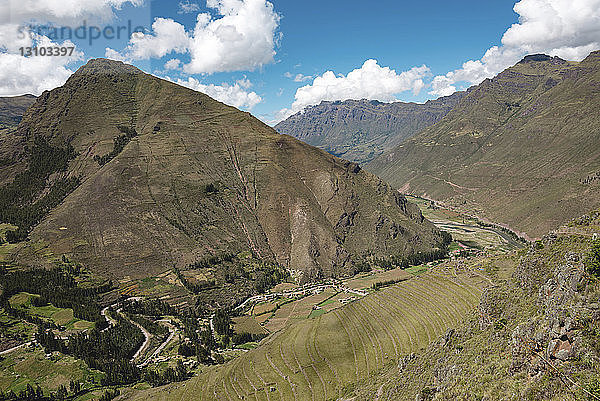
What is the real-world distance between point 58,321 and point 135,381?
5654 centimetres

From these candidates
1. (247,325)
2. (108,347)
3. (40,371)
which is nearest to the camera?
(40,371)

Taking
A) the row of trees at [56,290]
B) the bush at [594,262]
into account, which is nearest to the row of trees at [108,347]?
the row of trees at [56,290]

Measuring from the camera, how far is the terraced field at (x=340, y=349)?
8200 cm

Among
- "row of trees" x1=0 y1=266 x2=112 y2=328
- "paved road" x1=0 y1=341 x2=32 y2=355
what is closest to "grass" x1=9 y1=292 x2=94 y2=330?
"row of trees" x1=0 y1=266 x2=112 y2=328

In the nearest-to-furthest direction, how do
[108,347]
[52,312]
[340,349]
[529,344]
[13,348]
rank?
[529,344] < [340,349] < [13,348] < [108,347] < [52,312]

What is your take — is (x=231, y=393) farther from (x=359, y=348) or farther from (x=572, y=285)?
(x=572, y=285)

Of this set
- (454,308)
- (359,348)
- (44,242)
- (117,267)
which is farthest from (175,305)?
(454,308)

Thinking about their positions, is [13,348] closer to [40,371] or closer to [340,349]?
[40,371]

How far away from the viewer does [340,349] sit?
91.4m

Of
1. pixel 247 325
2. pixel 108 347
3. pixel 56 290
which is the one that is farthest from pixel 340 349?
pixel 56 290

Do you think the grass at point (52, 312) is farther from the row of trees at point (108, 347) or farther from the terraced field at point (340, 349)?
the terraced field at point (340, 349)

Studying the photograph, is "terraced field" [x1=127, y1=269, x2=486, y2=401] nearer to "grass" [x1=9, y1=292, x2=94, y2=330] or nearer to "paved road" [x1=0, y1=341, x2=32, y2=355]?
"paved road" [x1=0, y1=341, x2=32, y2=355]

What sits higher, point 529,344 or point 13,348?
point 529,344

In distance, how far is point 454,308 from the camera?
88688 mm
